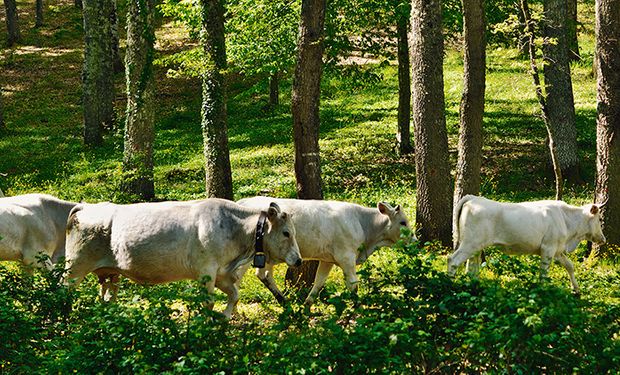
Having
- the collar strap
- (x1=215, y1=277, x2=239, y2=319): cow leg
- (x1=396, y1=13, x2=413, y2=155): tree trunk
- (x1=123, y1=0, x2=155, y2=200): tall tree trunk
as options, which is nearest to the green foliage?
Answer: the collar strap

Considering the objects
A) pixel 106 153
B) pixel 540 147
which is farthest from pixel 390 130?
pixel 106 153

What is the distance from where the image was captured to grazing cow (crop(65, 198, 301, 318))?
1253 centimetres

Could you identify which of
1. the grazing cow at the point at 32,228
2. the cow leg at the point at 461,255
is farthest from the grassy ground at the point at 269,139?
the grazing cow at the point at 32,228

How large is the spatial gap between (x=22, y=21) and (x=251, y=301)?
51609 mm

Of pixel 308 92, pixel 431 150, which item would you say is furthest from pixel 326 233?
pixel 431 150

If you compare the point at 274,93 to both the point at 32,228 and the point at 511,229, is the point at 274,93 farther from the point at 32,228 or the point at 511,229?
the point at 32,228

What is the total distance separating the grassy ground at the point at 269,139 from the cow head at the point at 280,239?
7.00 feet

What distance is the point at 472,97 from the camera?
695 inches

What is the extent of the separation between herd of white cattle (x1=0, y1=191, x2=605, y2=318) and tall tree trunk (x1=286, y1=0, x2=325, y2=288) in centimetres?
95

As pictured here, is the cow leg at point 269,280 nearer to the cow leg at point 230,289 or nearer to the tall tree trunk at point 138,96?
the cow leg at point 230,289

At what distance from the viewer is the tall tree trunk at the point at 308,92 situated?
15.2m

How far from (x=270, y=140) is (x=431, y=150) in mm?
15996

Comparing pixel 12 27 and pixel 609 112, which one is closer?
pixel 609 112

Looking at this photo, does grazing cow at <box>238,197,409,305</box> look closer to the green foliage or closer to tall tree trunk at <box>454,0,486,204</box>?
tall tree trunk at <box>454,0,486,204</box>
